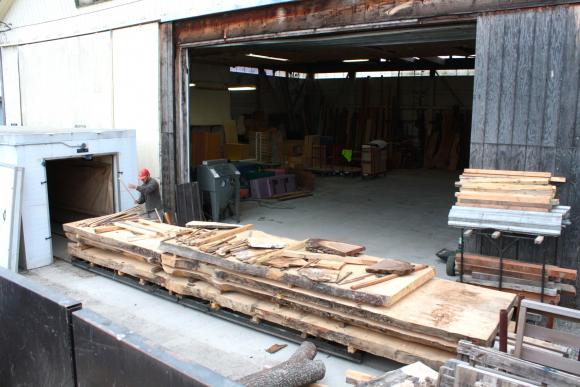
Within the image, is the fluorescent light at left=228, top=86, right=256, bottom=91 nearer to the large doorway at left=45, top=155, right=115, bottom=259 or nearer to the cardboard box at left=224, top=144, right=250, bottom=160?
the cardboard box at left=224, top=144, right=250, bottom=160

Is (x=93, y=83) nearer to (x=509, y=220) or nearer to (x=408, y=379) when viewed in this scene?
(x=509, y=220)

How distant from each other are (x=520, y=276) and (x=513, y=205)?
3.05ft

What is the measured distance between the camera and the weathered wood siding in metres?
6.67

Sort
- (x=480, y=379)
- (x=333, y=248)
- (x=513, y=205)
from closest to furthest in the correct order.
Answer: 1. (x=480, y=379)
2. (x=513, y=205)
3. (x=333, y=248)

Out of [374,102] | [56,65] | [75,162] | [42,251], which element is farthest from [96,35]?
[374,102]

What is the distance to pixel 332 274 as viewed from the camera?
20.1 feet

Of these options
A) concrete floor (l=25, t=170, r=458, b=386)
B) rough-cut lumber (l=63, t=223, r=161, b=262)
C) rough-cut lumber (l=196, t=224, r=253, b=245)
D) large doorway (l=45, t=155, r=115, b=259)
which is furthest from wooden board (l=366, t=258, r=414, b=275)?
large doorway (l=45, t=155, r=115, b=259)

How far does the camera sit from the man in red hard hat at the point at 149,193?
10.1 meters

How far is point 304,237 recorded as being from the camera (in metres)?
10.9

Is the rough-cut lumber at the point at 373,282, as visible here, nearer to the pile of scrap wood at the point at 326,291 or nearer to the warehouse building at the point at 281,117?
the pile of scrap wood at the point at 326,291

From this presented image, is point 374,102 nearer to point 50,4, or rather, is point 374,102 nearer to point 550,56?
point 50,4

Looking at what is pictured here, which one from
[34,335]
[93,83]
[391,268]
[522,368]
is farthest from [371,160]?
[34,335]

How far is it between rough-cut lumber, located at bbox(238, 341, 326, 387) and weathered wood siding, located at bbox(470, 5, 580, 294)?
3.44 metres

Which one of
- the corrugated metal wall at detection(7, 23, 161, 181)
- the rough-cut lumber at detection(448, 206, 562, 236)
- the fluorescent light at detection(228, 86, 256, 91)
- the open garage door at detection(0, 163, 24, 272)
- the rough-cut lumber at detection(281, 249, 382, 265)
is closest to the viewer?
the rough-cut lumber at detection(448, 206, 562, 236)
